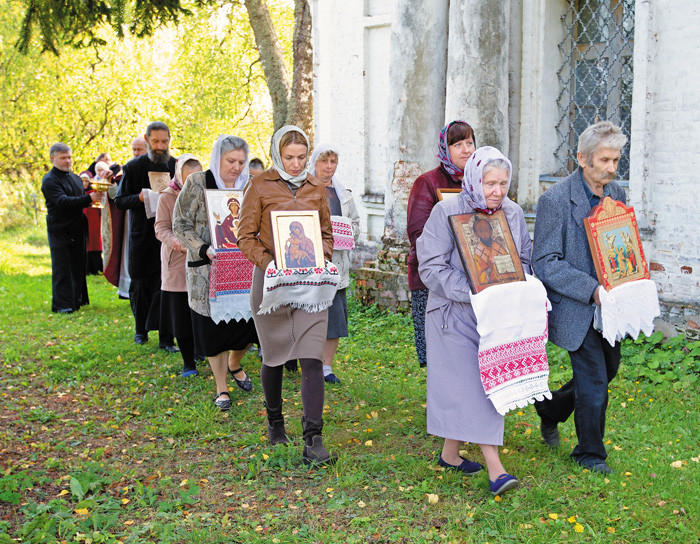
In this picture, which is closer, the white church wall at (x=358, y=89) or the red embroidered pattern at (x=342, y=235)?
the red embroidered pattern at (x=342, y=235)

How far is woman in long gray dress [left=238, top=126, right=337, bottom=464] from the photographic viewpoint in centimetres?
489

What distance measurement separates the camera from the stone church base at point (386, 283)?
9.45m

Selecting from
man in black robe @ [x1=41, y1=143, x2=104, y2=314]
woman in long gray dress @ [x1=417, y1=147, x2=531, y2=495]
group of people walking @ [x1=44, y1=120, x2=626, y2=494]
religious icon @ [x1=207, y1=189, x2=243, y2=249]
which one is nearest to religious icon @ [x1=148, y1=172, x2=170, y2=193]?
group of people walking @ [x1=44, y1=120, x2=626, y2=494]

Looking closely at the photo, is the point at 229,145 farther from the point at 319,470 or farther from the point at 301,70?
the point at 301,70

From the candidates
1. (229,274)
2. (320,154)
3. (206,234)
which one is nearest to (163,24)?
(320,154)

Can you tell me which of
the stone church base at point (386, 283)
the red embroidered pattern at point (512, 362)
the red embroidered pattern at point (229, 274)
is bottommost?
the stone church base at point (386, 283)

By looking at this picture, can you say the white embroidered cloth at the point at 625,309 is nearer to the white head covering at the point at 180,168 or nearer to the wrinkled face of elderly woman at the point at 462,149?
the wrinkled face of elderly woman at the point at 462,149

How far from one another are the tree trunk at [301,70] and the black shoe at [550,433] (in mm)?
11020

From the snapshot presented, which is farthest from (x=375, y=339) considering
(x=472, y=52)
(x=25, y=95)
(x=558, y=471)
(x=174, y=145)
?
(x=174, y=145)

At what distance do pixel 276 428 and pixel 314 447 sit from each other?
1.64ft

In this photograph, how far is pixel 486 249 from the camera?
13.6 feet

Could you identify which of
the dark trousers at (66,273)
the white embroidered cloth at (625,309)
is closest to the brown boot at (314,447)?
the white embroidered cloth at (625,309)

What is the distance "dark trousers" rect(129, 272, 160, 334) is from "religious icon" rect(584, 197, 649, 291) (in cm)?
548

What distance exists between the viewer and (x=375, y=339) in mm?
8516
